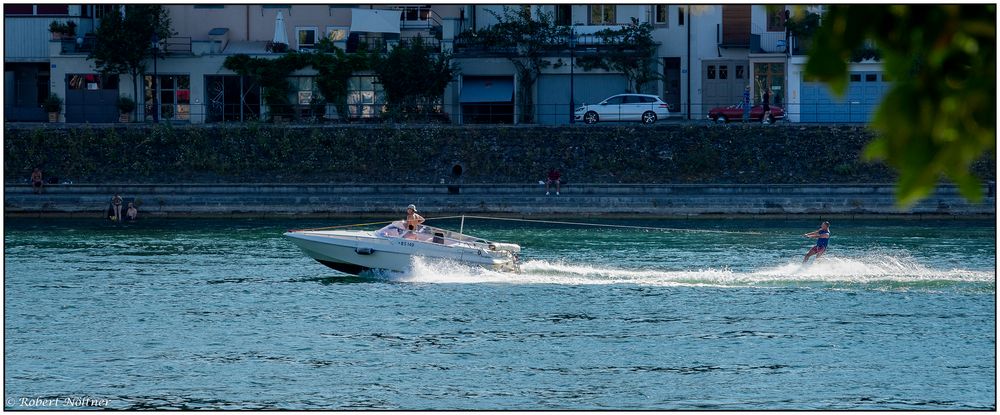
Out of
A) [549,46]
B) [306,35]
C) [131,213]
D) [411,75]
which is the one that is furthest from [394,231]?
[306,35]

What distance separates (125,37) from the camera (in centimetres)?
5994

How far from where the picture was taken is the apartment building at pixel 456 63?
62.0 metres

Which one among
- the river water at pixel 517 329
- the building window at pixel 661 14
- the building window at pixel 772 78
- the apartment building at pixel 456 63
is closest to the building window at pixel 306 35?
the apartment building at pixel 456 63

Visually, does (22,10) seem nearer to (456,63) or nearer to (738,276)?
(456,63)

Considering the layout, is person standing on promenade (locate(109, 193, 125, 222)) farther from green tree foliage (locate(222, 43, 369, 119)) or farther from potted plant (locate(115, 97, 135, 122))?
potted plant (locate(115, 97, 135, 122))

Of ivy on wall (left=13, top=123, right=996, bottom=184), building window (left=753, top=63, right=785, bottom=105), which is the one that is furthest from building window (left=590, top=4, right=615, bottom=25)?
ivy on wall (left=13, top=123, right=996, bottom=184)

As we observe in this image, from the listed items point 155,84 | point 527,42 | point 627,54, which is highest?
point 527,42

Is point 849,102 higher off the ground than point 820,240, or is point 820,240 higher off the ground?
point 849,102

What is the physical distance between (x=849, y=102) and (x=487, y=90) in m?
16.0

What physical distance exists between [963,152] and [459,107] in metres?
58.5

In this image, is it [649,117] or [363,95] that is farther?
[363,95]

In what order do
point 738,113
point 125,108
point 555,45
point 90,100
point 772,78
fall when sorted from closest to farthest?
point 738,113 < point 125,108 < point 555,45 < point 772,78 < point 90,100

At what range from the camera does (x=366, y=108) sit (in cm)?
6238

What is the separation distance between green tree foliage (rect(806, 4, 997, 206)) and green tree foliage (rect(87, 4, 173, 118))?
58322mm
